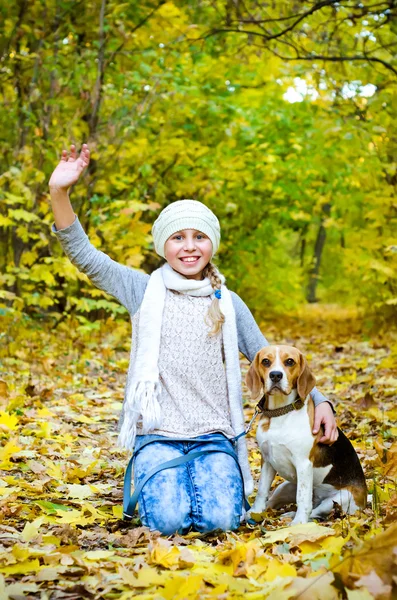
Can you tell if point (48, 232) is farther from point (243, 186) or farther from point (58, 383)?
point (243, 186)

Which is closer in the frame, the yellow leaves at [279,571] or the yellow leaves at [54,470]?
the yellow leaves at [279,571]

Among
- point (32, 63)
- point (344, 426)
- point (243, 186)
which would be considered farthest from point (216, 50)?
point (344, 426)

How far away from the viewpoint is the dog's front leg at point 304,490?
11.2 ft

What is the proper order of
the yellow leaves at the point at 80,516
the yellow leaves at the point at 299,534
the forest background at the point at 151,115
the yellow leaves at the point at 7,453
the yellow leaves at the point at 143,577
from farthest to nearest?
the forest background at the point at 151,115
the yellow leaves at the point at 7,453
the yellow leaves at the point at 80,516
the yellow leaves at the point at 299,534
the yellow leaves at the point at 143,577

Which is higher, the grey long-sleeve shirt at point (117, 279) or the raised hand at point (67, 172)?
the raised hand at point (67, 172)

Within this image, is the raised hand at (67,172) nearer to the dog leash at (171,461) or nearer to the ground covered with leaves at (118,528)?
the dog leash at (171,461)

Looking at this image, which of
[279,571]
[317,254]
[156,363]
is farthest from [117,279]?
[317,254]

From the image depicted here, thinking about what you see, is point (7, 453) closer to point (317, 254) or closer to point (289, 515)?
point (289, 515)

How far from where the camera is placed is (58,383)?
688 cm

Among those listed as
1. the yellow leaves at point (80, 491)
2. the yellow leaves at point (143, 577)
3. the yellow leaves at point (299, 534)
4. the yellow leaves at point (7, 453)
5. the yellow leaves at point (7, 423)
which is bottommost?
the yellow leaves at point (143, 577)

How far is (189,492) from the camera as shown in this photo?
3477mm

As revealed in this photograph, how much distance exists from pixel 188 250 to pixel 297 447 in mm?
1125

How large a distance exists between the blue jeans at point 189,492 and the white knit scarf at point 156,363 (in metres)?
0.11

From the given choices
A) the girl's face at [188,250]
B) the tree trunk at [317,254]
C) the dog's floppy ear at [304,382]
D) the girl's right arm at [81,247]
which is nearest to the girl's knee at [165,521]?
the dog's floppy ear at [304,382]
